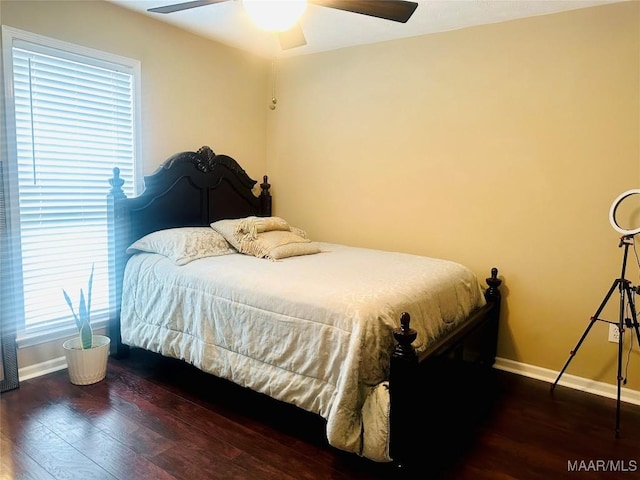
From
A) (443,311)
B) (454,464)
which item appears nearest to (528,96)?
(443,311)

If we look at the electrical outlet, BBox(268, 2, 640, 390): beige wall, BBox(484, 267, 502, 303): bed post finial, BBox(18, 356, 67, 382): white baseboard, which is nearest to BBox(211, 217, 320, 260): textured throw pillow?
BBox(268, 2, 640, 390): beige wall

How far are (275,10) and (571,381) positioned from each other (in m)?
2.91

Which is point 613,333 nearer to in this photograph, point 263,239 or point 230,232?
point 263,239

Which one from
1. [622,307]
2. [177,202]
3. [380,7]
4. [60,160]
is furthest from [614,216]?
[60,160]

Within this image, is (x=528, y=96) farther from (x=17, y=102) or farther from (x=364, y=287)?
(x=17, y=102)

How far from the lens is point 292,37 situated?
252cm

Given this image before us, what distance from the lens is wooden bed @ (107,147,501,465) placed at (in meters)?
1.87

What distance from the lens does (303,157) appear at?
414 centimetres

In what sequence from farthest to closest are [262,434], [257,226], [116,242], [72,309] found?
1. [257,226]
2. [116,242]
3. [72,309]
4. [262,434]

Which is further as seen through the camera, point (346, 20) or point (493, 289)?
point (346, 20)

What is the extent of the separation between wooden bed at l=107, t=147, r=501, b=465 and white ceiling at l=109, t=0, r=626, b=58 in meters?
0.97

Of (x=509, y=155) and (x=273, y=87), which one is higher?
(x=273, y=87)

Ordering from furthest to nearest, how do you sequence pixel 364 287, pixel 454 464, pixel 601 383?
pixel 601 383, pixel 364 287, pixel 454 464

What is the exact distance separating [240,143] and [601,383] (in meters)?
3.40
